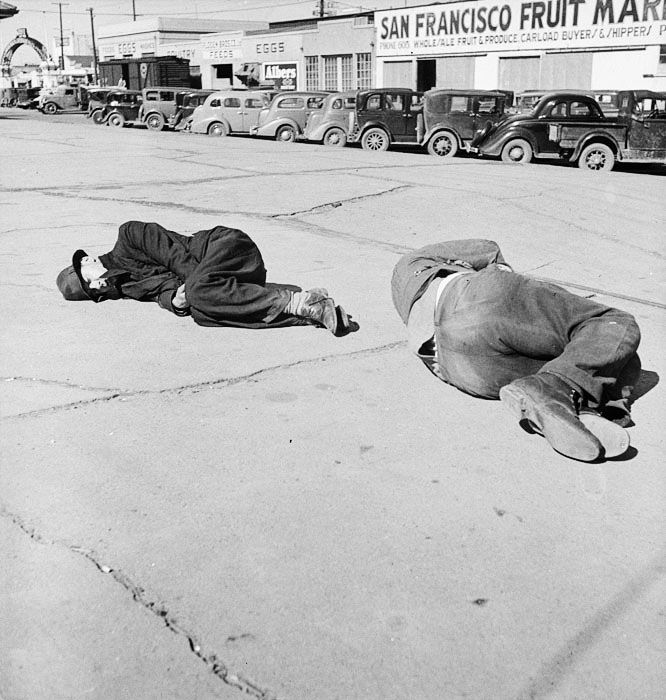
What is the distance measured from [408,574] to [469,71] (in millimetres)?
32509

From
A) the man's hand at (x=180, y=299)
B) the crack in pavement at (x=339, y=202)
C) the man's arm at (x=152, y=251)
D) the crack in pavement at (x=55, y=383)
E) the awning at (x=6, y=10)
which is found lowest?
the crack in pavement at (x=55, y=383)

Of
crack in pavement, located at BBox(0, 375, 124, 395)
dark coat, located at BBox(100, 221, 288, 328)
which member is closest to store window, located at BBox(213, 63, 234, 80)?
dark coat, located at BBox(100, 221, 288, 328)

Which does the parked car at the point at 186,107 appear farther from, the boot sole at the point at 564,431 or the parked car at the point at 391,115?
the boot sole at the point at 564,431

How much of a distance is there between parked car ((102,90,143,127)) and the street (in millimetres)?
25950

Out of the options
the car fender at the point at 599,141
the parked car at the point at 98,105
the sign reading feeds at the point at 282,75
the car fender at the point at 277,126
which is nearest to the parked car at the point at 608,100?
the car fender at the point at 599,141

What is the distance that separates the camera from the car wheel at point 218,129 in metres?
23.9

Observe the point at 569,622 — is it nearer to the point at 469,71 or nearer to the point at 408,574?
the point at 408,574

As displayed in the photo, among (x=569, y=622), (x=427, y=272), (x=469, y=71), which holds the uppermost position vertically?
(x=469, y=71)

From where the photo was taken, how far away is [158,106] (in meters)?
27.1

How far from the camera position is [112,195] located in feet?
34.0

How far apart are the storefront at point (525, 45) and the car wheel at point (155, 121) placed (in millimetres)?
12463

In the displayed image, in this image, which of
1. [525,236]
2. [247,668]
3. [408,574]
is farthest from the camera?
[525,236]

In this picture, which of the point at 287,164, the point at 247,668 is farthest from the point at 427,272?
the point at 287,164

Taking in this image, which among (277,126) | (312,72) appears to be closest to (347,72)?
(312,72)
